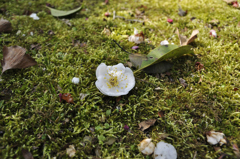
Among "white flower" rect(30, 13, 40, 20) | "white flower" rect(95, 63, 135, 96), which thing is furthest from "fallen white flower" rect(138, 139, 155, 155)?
"white flower" rect(30, 13, 40, 20)

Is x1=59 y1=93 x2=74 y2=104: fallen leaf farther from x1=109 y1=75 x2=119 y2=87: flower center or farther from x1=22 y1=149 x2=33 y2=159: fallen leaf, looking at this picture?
x1=22 y1=149 x2=33 y2=159: fallen leaf

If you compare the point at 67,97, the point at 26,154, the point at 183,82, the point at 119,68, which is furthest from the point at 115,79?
the point at 26,154

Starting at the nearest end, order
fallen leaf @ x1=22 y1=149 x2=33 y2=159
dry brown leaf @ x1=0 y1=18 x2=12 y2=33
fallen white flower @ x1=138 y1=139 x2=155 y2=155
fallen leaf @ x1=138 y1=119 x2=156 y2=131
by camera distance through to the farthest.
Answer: fallen leaf @ x1=22 y1=149 x2=33 y2=159 < fallen white flower @ x1=138 y1=139 x2=155 y2=155 < fallen leaf @ x1=138 y1=119 x2=156 y2=131 < dry brown leaf @ x1=0 y1=18 x2=12 y2=33

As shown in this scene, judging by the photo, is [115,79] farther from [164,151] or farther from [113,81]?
[164,151]

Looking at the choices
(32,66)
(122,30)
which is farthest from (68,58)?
(122,30)

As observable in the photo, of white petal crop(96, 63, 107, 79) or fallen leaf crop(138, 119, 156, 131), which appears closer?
fallen leaf crop(138, 119, 156, 131)

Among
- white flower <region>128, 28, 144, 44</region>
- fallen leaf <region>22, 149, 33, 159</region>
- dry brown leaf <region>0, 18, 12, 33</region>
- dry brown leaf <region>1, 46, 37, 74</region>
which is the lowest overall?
fallen leaf <region>22, 149, 33, 159</region>
